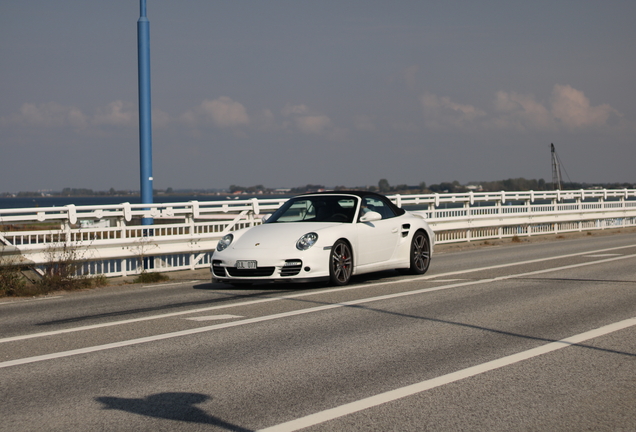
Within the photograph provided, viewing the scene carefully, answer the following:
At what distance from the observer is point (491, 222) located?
24109 millimetres

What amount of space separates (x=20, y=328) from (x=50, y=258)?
4647 mm

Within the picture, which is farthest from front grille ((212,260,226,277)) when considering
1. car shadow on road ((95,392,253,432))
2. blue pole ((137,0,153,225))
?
blue pole ((137,0,153,225))

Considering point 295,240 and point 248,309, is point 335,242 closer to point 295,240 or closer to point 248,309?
point 295,240

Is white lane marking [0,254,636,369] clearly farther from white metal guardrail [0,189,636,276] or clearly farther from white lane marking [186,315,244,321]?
white metal guardrail [0,189,636,276]

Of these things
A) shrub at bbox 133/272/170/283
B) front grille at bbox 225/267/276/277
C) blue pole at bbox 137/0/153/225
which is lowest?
shrub at bbox 133/272/170/283

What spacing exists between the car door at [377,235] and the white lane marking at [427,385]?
16.4 feet

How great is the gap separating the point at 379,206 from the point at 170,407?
28.2 feet

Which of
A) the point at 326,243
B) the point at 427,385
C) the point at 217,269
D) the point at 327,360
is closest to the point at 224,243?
the point at 217,269

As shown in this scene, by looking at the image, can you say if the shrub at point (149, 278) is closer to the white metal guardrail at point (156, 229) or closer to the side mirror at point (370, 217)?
the white metal guardrail at point (156, 229)

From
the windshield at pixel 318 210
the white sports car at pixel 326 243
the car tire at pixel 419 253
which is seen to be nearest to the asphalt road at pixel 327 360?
the white sports car at pixel 326 243

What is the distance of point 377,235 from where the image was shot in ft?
41.4

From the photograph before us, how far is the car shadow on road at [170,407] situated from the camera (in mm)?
4718

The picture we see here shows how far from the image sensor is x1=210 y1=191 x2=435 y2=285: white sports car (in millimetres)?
11281

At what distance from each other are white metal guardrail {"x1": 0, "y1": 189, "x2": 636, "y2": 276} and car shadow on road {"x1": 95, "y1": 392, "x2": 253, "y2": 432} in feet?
26.9
